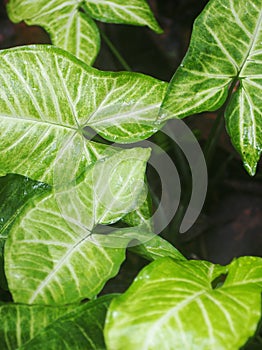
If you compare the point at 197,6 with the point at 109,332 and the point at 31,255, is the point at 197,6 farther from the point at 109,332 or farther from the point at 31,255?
the point at 109,332

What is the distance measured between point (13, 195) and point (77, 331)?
0.30 metres

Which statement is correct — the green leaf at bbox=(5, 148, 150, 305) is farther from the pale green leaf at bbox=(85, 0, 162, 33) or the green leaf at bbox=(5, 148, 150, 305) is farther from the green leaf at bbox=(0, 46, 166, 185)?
the pale green leaf at bbox=(85, 0, 162, 33)

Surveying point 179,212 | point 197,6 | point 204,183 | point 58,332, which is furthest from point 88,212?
point 197,6

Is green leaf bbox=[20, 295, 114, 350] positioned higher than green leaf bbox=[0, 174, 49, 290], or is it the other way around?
green leaf bbox=[0, 174, 49, 290]

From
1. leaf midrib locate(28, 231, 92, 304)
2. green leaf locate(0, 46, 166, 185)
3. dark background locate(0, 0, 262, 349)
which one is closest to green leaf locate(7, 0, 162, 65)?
green leaf locate(0, 46, 166, 185)

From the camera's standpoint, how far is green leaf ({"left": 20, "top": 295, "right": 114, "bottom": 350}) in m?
0.71

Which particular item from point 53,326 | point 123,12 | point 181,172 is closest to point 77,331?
point 53,326

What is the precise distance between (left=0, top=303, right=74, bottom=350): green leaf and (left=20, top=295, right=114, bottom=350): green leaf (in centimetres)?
2

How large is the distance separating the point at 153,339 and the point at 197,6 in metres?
1.41

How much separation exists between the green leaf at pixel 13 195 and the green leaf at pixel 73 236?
0.12m

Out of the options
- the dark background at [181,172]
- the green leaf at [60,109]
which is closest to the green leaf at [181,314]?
the green leaf at [60,109]

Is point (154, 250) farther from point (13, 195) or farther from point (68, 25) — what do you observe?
point (68, 25)

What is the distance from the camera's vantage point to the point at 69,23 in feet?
3.68

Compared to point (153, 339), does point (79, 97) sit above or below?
above
